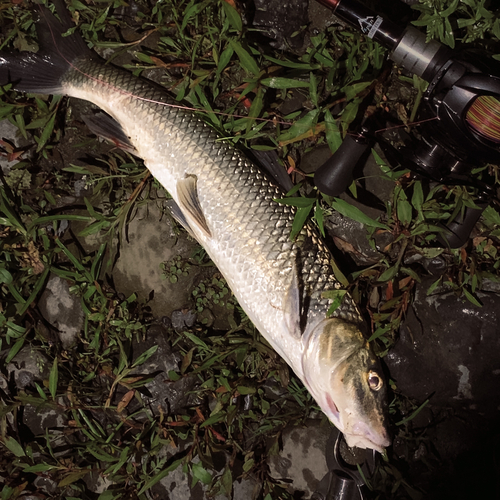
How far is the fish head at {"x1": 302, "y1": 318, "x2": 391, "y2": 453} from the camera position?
82.8 inches

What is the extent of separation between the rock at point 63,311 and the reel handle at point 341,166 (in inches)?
79.8

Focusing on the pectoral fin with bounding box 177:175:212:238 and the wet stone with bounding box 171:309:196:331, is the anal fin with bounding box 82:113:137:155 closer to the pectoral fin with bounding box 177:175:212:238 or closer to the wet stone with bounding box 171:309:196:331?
the pectoral fin with bounding box 177:175:212:238

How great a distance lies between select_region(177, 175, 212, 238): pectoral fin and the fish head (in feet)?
3.06

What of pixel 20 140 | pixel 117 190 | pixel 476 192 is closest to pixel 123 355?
pixel 117 190

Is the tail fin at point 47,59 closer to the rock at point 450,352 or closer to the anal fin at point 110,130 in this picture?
the anal fin at point 110,130

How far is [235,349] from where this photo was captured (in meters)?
2.72

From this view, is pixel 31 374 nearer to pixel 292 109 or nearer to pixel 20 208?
pixel 20 208

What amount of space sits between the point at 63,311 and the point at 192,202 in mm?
1416

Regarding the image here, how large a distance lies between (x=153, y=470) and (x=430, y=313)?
229cm

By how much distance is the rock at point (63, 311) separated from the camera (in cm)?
291

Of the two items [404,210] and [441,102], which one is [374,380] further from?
[441,102]

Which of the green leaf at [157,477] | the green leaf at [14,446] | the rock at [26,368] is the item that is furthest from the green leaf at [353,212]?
the green leaf at [14,446]

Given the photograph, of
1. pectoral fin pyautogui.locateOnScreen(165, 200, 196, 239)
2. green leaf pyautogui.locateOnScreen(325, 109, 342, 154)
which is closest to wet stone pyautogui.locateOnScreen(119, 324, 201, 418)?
pectoral fin pyautogui.locateOnScreen(165, 200, 196, 239)

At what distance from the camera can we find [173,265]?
286 centimetres
